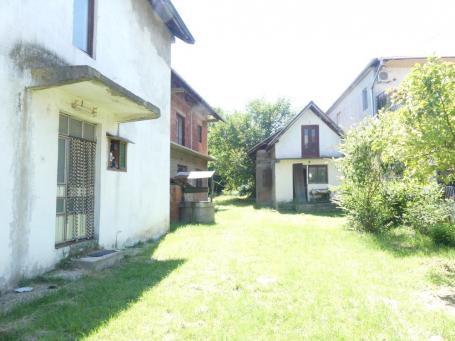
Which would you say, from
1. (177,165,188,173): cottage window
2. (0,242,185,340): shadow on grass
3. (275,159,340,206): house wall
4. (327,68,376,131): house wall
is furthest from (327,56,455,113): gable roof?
(0,242,185,340): shadow on grass

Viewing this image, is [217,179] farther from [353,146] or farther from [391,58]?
[353,146]

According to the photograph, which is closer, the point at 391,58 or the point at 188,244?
the point at 188,244

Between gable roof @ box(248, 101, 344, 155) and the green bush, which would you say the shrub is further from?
gable roof @ box(248, 101, 344, 155)

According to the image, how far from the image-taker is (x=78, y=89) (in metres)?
5.32

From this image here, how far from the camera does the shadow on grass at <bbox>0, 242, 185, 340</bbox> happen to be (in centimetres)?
319

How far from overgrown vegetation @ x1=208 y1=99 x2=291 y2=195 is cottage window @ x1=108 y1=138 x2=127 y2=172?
66.1 feet

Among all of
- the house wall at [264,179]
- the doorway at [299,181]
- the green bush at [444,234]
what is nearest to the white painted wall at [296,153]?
the doorway at [299,181]

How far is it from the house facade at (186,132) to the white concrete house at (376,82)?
7.90m

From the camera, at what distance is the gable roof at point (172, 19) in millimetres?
8945

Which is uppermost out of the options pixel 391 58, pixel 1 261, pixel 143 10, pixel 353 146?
pixel 391 58

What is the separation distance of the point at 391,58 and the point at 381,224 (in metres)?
10.2

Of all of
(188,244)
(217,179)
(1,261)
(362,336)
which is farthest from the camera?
(217,179)

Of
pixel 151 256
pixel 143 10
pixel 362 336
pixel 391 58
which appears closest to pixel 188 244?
pixel 151 256

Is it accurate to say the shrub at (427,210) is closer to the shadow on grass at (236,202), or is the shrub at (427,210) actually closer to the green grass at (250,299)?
the green grass at (250,299)
